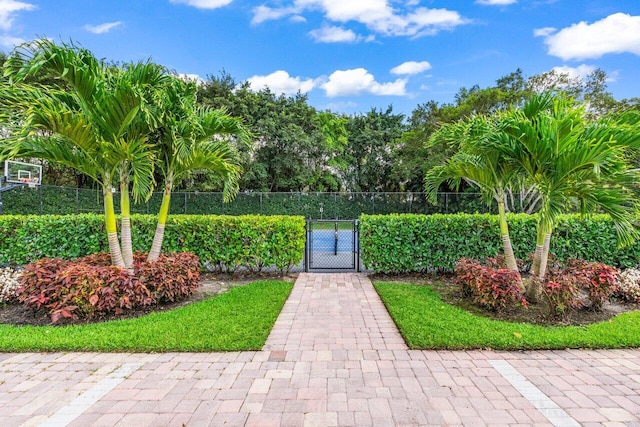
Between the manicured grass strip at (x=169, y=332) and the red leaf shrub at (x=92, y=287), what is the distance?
23 centimetres

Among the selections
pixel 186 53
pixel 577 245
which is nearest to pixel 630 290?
pixel 577 245

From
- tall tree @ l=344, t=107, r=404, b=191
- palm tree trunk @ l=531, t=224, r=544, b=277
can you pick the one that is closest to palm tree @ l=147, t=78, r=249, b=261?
palm tree trunk @ l=531, t=224, r=544, b=277

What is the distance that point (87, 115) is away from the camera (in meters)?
3.56

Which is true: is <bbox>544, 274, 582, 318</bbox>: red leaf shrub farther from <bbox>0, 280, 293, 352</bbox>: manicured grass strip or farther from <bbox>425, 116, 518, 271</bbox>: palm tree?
<bbox>0, 280, 293, 352</bbox>: manicured grass strip

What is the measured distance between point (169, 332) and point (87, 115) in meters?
2.55

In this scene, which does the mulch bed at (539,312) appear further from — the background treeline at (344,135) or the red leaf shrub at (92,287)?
the background treeline at (344,135)

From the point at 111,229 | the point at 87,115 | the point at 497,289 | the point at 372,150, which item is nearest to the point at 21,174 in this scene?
the point at 111,229

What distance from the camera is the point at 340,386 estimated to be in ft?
7.60

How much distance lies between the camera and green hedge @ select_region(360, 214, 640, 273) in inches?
214

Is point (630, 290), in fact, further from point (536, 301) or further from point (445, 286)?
point (445, 286)

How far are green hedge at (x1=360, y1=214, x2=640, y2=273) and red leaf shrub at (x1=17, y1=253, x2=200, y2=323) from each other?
3237mm

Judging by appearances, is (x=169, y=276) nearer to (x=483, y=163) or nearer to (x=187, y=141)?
(x=187, y=141)

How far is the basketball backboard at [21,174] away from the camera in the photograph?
32.6ft

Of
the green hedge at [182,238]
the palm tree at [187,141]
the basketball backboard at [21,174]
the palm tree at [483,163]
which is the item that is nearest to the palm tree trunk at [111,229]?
the palm tree at [187,141]
